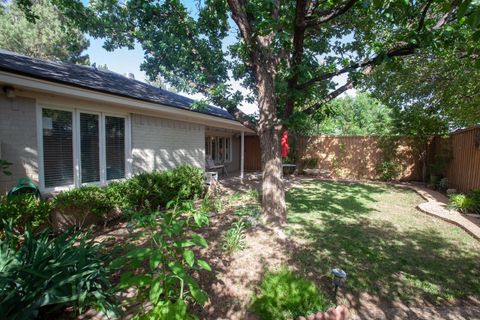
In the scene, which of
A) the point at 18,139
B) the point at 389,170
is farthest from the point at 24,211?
the point at 389,170

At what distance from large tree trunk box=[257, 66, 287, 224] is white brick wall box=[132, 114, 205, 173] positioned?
380cm

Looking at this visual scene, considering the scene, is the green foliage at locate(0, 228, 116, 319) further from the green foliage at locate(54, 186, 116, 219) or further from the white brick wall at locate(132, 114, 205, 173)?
the white brick wall at locate(132, 114, 205, 173)

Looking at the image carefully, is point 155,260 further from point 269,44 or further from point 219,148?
point 219,148

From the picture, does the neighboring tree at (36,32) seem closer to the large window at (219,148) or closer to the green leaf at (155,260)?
the large window at (219,148)

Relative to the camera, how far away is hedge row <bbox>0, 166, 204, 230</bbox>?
3863mm

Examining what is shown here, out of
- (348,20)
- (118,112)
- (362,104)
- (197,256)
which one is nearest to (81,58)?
(118,112)

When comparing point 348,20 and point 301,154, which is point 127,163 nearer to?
point 348,20

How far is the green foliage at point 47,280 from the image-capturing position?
2059 mm

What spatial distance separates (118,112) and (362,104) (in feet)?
112

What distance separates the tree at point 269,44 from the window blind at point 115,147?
6.48ft

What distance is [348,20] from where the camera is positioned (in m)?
6.69

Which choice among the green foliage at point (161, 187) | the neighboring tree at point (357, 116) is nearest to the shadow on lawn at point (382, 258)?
the green foliage at point (161, 187)

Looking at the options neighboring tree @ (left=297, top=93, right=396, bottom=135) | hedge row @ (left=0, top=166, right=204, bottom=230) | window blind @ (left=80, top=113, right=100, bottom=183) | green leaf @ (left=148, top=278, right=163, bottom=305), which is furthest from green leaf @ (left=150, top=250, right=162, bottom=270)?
neighboring tree @ (left=297, top=93, right=396, bottom=135)

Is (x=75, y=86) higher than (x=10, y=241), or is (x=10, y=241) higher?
Result: (x=75, y=86)
